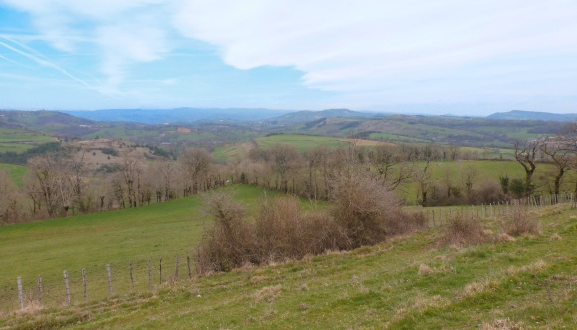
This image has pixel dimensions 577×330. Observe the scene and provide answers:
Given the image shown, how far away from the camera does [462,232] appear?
17.8 m

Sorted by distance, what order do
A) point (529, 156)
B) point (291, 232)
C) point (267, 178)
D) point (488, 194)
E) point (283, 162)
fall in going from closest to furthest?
1. point (291, 232)
2. point (529, 156)
3. point (488, 194)
4. point (283, 162)
5. point (267, 178)

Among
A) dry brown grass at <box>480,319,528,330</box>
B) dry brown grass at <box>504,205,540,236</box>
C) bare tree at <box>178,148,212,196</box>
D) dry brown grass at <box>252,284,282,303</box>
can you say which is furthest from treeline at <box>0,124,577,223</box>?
dry brown grass at <box>480,319,528,330</box>

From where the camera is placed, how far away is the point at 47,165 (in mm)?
61750

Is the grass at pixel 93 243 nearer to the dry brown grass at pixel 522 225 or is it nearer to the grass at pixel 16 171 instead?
the dry brown grass at pixel 522 225

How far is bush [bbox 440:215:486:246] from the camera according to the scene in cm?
1686

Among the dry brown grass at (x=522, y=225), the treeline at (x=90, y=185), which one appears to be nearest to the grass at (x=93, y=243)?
the treeline at (x=90, y=185)

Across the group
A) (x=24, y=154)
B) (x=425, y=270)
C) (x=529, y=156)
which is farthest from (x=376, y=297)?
(x=24, y=154)

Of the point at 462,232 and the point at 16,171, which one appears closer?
the point at 462,232

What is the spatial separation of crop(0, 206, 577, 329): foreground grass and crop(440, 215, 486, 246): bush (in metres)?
1.32

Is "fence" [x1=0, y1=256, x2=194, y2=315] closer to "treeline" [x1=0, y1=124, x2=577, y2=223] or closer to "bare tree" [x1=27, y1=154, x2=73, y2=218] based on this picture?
"treeline" [x1=0, y1=124, x2=577, y2=223]

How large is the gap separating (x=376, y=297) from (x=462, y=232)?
9514mm

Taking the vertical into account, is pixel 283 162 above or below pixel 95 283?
above

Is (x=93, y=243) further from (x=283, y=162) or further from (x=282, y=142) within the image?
(x=282, y=142)

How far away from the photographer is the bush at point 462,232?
55.3 ft
